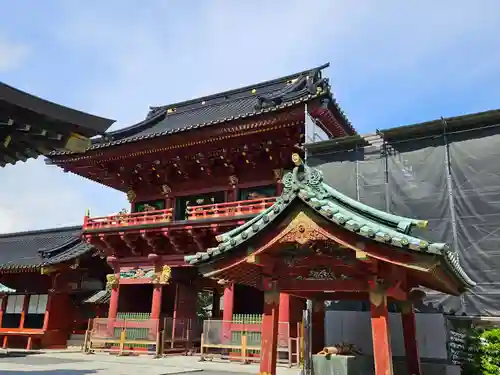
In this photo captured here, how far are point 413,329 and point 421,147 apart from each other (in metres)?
7.13

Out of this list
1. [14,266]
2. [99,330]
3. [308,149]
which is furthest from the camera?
[14,266]

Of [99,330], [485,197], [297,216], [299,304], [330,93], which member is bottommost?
[99,330]

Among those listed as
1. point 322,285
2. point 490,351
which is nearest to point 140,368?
point 322,285

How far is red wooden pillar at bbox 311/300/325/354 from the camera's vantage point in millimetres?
9664

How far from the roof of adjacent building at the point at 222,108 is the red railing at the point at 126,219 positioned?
328 centimetres

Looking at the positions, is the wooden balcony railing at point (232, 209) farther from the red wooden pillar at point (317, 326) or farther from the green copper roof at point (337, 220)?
the green copper roof at point (337, 220)

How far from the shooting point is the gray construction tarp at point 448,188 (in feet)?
38.9

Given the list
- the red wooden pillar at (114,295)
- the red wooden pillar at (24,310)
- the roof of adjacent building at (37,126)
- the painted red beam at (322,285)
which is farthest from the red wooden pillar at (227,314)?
the red wooden pillar at (24,310)

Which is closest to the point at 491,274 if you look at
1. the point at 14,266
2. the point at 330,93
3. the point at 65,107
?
the point at 330,93

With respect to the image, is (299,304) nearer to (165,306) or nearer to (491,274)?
(491,274)

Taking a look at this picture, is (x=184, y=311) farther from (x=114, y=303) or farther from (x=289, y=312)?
(x=289, y=312)

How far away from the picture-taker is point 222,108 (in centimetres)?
2414

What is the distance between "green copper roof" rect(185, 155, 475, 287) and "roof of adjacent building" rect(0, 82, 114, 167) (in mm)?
3120

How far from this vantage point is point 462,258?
39.9 feet
